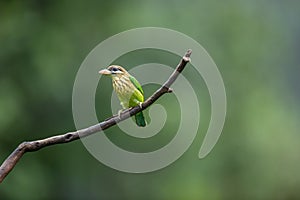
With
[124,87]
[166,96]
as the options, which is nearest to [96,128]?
[124,87]

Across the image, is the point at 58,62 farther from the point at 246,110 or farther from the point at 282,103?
the point at 282,103

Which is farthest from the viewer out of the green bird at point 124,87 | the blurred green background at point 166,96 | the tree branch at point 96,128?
the blurred green background at point 166,96

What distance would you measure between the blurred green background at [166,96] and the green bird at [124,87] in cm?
287

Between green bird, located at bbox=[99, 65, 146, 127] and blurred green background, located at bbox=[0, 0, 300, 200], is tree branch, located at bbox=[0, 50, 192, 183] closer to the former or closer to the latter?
green bird, located at bbox=[99, 65, 146, 127]

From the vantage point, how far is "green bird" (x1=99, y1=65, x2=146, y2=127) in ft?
3.67

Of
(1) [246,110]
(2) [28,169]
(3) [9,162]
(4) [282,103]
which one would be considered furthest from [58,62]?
(3) [9,162]

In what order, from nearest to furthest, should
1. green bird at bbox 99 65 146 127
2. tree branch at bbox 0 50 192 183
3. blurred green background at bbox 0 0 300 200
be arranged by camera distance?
tree branch at bbox 0 50 192 183
green bird at bbox 99 65 146 127
blurred green background at bbox 0 0 300 200

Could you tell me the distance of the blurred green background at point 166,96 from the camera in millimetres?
4160

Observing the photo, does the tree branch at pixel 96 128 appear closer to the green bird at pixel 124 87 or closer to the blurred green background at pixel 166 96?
the green bird at pixel 124 87

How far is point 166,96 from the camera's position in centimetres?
444

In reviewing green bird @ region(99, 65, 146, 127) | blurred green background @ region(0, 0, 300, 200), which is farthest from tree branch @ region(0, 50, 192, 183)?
blurred green background @ region(0, 0, 300, 200)

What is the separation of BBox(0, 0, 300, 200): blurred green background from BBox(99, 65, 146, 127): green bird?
2.87 metres

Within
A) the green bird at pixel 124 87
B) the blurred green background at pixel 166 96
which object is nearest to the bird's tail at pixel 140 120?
the green bird at pixel 124 87

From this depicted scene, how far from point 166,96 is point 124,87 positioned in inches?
129
